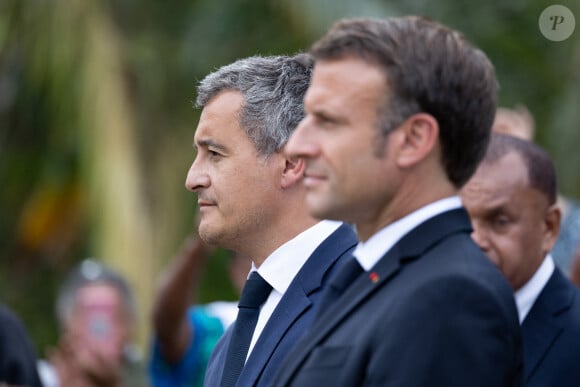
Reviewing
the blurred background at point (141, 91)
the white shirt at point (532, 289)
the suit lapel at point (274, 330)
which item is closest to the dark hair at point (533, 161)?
the white shirt at point (532, 289)

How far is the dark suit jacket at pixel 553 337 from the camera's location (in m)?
3.75

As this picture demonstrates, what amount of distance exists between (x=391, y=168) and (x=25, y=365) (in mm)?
2875

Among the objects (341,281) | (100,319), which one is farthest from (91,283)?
(341,281)

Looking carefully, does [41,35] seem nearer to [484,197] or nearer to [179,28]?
[179,28]

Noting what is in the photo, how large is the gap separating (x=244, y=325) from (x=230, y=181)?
41 centimetres

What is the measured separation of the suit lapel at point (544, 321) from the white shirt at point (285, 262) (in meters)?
0.77

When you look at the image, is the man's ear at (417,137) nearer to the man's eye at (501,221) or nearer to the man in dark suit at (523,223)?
the man in dark suit at (523,223)

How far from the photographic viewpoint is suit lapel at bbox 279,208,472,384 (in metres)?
2.64

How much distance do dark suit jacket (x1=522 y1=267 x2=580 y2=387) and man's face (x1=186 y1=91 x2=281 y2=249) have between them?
0.96 m

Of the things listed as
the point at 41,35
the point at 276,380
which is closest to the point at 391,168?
the point at 276,380

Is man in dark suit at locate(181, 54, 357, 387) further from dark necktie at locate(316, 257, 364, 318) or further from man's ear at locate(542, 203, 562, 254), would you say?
man's ear at locate(542, 203, 562, 254)

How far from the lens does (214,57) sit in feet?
33.4

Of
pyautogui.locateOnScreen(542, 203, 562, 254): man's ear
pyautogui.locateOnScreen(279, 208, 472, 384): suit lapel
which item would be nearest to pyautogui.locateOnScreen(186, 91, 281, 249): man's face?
pyautogui.locateOnScreen(279, 208, 472, 384): suit lapel

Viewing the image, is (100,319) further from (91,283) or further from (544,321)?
(544,321)
